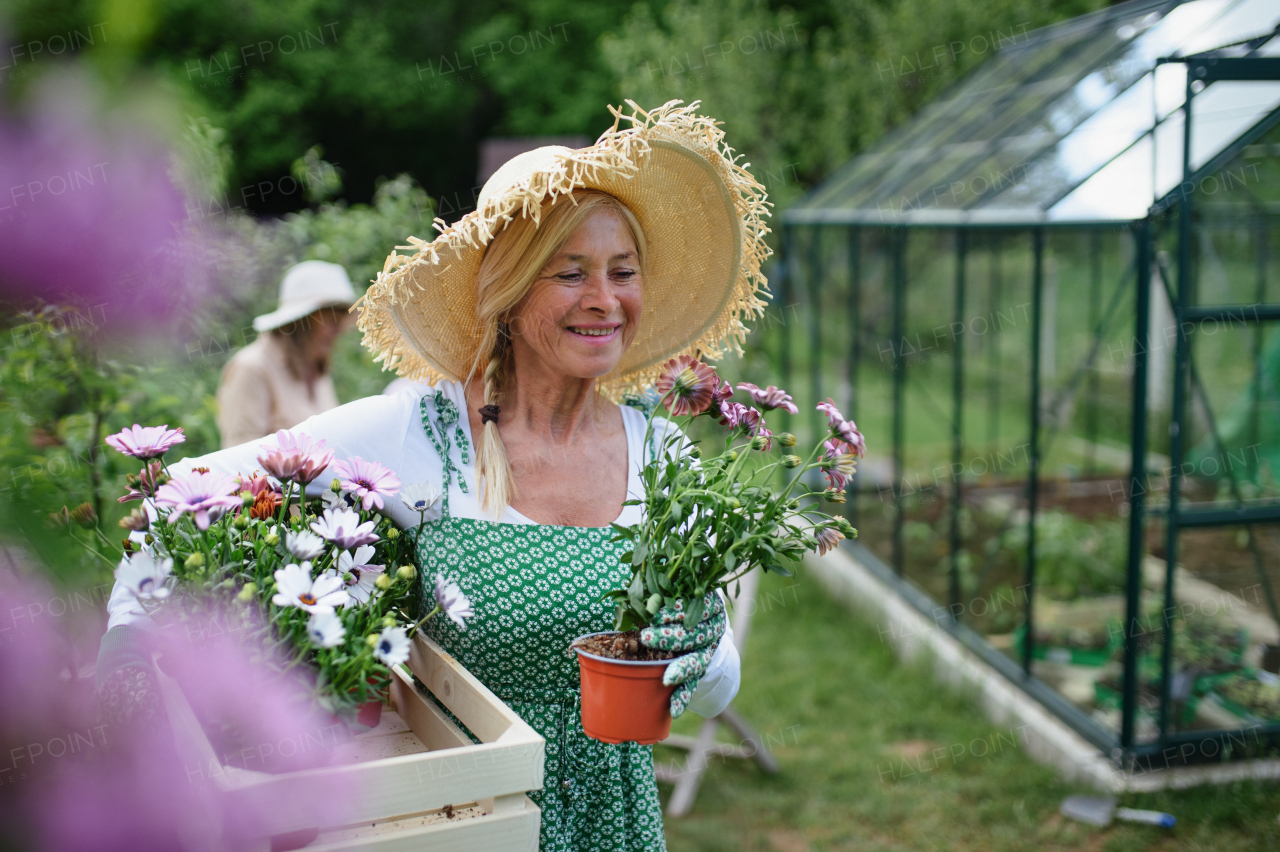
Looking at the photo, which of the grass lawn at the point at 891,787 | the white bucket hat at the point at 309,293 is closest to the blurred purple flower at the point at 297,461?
the white bucket hat at the point at 309,293

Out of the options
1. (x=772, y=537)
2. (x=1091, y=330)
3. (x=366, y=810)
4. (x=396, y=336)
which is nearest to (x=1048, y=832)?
(x=772, y=537)

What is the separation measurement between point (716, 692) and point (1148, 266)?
2.64m

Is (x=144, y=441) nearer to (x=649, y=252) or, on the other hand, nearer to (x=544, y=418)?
(x=544, y=418)

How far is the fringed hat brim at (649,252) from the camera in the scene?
1506 millimetres

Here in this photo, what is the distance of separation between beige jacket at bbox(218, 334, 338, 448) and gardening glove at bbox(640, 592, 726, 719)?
2430 mm

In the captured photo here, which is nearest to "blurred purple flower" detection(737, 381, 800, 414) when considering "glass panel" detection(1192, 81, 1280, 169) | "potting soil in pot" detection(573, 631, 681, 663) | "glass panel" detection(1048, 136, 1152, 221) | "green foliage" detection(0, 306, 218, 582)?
"potting soil in pot" detection(573, 631, 681, 663)

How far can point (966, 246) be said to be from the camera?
4695 millimetres

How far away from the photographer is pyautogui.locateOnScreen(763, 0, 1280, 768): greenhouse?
351 centimetres

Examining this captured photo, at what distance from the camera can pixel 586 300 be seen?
1576mm

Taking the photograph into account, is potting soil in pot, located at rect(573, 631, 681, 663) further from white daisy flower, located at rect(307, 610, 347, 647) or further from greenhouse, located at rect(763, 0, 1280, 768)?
greenhouse, located at rect(763, 0, 1280, 768)

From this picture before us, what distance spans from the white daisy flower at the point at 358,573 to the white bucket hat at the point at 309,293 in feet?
8.98

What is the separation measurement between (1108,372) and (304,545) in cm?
856

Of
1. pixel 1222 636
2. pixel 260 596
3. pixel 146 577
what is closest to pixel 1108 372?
pixel 1222 636

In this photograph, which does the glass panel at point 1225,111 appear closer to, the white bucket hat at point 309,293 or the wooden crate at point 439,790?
the white bucket hat at point 309,293
